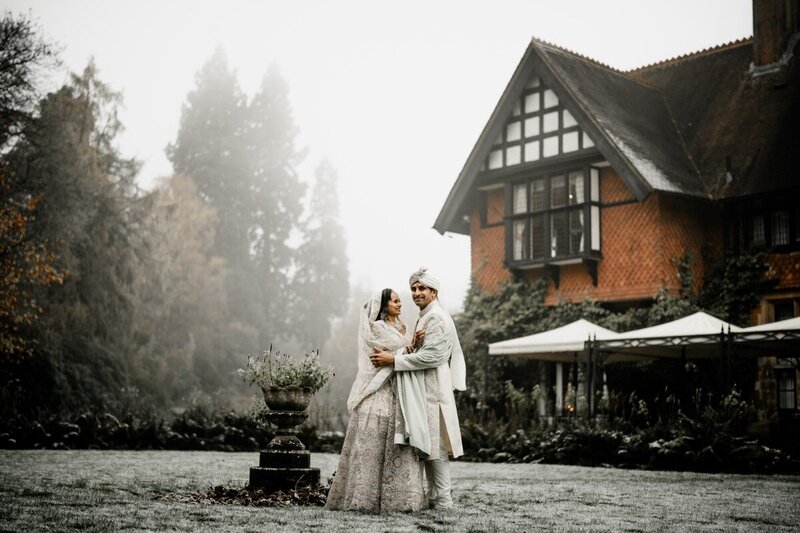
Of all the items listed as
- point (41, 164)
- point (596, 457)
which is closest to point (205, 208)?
point (41, 164)

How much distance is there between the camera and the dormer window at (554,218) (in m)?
21.5

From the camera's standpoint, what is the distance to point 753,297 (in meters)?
20.0

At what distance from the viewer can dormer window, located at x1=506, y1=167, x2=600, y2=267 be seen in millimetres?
21547

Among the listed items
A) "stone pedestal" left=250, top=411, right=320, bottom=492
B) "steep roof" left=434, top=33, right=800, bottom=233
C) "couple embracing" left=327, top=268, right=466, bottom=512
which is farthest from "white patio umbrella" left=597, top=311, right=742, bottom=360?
"couple embracing" left=327, top=268, right=466, bottom=512

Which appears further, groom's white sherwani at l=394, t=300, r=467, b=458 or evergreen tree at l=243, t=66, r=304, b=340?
evergreen tree at l=243, t=66, r=304, b=340

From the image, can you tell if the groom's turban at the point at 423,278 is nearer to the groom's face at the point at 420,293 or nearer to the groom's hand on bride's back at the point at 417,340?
the groom's face at the point at 420,293

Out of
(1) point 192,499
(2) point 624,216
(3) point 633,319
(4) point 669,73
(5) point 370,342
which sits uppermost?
(4) point 669,73

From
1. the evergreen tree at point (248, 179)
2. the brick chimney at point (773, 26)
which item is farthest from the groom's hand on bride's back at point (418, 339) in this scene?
the evergreen tree at point (248, 179)

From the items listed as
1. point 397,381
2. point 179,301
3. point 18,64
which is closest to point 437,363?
point 397,381

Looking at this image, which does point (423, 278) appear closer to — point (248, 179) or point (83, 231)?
point (83, 231)

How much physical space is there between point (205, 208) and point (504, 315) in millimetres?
27991

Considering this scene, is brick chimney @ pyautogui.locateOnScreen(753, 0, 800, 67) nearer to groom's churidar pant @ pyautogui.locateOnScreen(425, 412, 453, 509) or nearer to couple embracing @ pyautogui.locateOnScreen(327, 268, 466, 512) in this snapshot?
couple embracing @ pyautogui.locateOnScreen(327, 268, 466, 512)

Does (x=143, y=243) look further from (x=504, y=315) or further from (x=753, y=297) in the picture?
(x=753, y=297)

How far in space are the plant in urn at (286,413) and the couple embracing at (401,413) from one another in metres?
1.21
